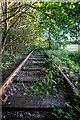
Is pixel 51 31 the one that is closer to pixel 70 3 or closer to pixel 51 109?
pixel 70 3

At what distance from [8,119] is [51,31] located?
205 centimetres

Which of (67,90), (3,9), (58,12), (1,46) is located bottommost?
(67,90)

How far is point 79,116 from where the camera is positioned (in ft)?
4.91

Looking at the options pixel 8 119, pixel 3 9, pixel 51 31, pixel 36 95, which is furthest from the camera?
pixel 3 9

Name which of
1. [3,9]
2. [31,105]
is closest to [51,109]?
[31,105]

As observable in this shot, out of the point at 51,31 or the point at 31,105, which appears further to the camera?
the point at 51,31

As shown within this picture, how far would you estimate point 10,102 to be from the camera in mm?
1789

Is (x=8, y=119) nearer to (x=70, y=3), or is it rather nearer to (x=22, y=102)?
(x=22, y=102)

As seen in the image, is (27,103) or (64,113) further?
(27,103)

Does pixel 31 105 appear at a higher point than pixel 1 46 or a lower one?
lower

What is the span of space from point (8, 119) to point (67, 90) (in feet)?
4.93

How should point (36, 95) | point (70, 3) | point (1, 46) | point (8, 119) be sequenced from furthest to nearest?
point (1, 46)
point (36, 95)
point (70, 3)
point (8, 119)

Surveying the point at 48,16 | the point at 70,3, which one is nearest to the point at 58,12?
the point at 70,3

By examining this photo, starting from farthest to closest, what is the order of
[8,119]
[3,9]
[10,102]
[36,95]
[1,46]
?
1. [1,46]
2. [3,9]
3. [36,95]
4. [10,102]
5. [8,119]
